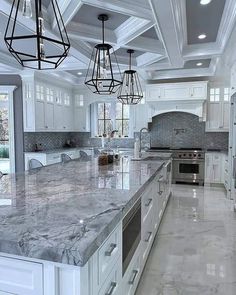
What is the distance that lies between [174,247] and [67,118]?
5.28 metres

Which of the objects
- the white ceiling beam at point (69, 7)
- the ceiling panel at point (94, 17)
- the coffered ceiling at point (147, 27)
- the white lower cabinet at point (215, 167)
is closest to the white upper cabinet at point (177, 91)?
the coffered ceiling at point (147, 27)

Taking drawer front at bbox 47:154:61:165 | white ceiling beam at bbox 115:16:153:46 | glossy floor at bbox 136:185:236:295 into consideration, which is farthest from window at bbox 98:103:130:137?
white ceiling beam at bbox 115:16:153:46

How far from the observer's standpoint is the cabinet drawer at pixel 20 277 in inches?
42.4

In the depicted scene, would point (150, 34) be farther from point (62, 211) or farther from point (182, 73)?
point (62, 211)

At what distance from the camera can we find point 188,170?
263 inches

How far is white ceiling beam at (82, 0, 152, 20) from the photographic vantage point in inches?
110

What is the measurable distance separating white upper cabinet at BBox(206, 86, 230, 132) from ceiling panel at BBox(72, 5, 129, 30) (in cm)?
392

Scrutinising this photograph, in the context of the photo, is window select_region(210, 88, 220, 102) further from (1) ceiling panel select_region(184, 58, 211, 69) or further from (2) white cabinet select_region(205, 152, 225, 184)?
(2) white cabinet select_region(205, 152, 225, 184)

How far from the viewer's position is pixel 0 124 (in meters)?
6.24

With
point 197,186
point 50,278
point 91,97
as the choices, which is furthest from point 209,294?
point 91,97

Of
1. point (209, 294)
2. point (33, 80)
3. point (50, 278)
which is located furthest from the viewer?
point (33, 80)

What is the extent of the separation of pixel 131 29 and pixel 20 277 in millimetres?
3487

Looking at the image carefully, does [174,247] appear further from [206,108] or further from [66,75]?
[66,75]

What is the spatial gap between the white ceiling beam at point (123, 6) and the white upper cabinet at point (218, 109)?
13.9 ft
